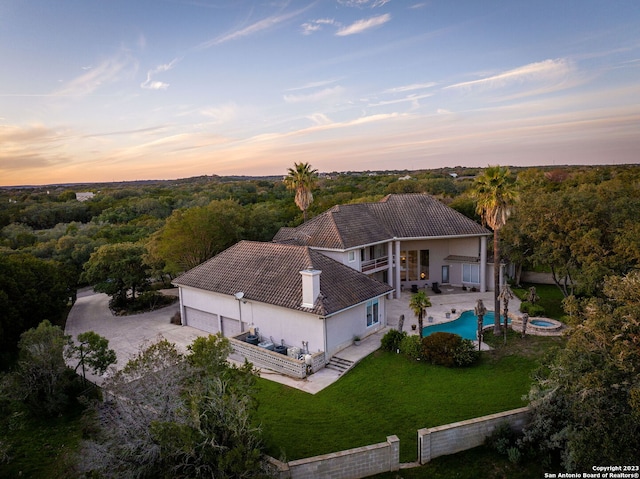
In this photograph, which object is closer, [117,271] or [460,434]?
[460,434]

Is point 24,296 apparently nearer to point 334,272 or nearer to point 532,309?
point 334,272

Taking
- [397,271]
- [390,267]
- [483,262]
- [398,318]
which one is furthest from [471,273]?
[398,318]

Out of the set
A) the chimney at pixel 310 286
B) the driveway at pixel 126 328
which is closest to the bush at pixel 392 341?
the chimney at pixel 310 286

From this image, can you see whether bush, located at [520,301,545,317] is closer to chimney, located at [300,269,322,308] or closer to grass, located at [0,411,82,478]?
chimney, located at [300,269,322,308]

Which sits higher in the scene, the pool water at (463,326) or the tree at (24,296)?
the tree at (24,296)

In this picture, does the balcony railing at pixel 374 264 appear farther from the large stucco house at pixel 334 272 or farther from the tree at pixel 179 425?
the tree at pixel 179 425

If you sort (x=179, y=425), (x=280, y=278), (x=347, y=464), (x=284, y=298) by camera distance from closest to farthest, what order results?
(x=179, y=425) < (x=347, y=464) < (x=284, y=298) < (x=280, y=278)

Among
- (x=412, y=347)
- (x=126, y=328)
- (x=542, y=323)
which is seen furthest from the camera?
(x=126, y=328)
